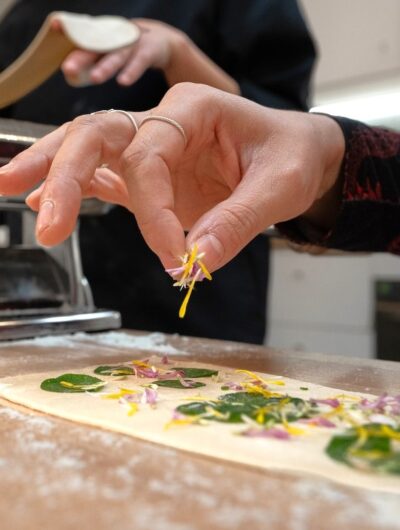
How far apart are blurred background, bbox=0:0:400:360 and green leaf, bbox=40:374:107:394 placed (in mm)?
1661

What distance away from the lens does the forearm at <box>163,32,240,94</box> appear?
1.01m

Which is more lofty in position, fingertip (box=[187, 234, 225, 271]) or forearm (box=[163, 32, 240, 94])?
forearm (box=[163, 32, 240, 94])

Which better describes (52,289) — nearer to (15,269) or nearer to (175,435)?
(15,269)

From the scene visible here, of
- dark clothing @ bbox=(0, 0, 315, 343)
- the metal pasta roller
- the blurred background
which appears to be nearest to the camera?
the metal pasta roller

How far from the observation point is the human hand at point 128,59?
0.86 m

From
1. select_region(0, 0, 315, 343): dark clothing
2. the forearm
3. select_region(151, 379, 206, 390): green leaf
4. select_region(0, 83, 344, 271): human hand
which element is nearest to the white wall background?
select_region(0, 0, 315, 343): dark clothing

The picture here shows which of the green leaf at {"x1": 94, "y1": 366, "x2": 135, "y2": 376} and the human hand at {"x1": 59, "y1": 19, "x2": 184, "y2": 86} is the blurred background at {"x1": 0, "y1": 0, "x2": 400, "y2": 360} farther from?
the green leaf at {"x1": 94, "y1": 366, "x2": 135, "y2": 376}

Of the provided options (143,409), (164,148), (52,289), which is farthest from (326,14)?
(143,409)

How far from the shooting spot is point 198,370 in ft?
2.06

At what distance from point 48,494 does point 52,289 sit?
0.67 metres

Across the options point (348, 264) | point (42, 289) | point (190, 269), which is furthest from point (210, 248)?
point (348, 264)

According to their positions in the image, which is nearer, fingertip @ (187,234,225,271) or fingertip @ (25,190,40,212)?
fingertip @ (187,234,225,271)

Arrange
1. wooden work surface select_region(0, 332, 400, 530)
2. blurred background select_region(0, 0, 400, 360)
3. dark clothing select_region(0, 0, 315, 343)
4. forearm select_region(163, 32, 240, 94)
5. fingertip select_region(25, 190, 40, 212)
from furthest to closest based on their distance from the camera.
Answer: blurred background select_region(0, 0, 400, 360) < dark clothing select_region(0, 0, 315, 343) < forearm select_region(163, 32, 240, 94) < fingertip select_region(25, 190, 40, 212) < wooden work surface select_region(0, 332, 400, 530)

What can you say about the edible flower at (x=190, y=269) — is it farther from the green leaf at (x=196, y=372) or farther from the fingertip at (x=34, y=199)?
A: the fingertip at (x=34, y=199)
